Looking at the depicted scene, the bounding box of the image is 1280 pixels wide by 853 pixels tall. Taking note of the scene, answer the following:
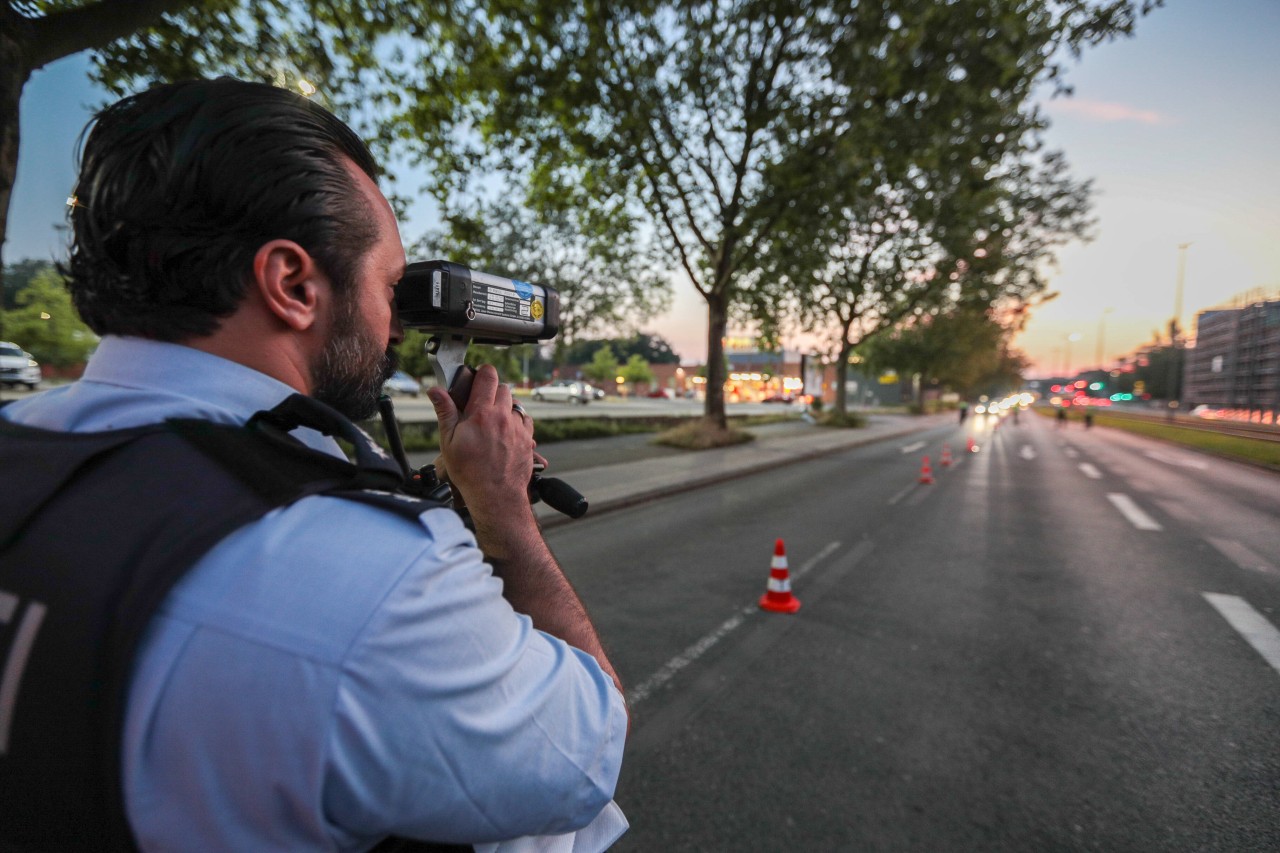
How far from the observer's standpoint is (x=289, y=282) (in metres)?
0.93

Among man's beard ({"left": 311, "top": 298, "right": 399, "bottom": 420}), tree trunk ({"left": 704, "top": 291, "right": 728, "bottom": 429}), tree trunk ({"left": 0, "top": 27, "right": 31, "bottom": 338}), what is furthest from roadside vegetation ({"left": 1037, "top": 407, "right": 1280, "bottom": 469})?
tree trunk ({"left": 0, "top": 27, "right": 31, "bottom": 338})

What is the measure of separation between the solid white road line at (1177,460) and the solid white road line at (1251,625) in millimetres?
13883

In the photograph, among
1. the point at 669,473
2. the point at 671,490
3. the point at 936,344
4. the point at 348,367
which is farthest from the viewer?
the point at 936,344

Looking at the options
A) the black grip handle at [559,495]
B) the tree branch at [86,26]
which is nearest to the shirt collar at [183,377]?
the black grip handle at [559,495]

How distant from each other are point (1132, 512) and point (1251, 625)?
222 inches

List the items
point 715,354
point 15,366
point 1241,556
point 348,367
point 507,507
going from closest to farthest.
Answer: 1. point 348,367
2. point 507,507
3. point 1241,556
4. point 715,354
5. point 15,366

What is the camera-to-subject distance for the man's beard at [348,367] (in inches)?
39.5

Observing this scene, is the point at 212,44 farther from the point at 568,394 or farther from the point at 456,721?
Answer: the point at 568,394

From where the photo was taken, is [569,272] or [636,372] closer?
[569,272]

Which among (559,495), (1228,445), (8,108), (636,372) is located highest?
(8,108)

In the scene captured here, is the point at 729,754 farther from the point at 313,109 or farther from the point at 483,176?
the point at 483,176

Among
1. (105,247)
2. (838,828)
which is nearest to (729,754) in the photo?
(838,828)

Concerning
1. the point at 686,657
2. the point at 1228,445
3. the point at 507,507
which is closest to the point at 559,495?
the point at 507,507

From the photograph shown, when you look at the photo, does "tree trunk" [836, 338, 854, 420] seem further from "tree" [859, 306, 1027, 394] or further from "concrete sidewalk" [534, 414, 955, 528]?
"concrete sidewalk" [534, 414, 955, 528]
